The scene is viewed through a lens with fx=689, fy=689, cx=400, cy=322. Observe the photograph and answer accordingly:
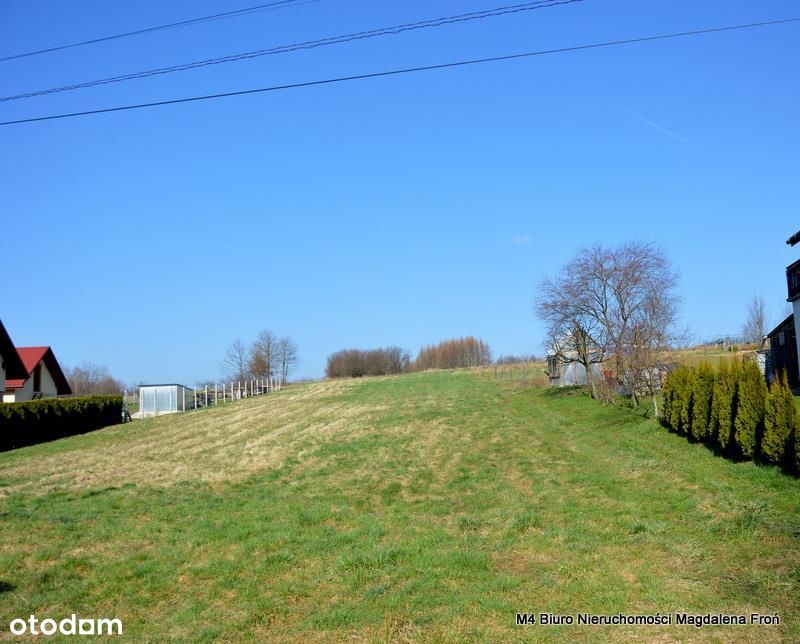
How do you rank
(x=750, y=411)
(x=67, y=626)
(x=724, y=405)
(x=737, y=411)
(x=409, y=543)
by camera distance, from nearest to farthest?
(x=67, y=626) → (x=409, y=543) → (x=750, y=411) → (x=737, y=411) → (x=724, y=405)

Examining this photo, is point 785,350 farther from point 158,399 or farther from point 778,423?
point 158,399

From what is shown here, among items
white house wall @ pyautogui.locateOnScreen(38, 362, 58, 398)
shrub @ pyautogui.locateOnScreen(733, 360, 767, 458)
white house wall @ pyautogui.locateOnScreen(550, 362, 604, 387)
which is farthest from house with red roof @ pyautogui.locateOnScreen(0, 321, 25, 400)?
shrub @ pyautogui.locateOnScreen(733, 360, 767, 458)

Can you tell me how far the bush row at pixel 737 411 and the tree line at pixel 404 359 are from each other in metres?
87.4

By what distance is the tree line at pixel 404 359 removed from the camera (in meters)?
109

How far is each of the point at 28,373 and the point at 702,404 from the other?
3315cm

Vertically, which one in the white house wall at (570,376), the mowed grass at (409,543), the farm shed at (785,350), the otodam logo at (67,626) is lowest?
the otodam logo at (67,626)

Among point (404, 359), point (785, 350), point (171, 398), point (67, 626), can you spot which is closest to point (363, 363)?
point (404, 359)

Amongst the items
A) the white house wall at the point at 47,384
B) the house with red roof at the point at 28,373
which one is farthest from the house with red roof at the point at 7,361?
the white house wall at the point at 47,384

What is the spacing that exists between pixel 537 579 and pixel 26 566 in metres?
6.08

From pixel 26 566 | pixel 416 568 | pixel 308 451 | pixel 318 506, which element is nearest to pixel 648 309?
pixel 308 451

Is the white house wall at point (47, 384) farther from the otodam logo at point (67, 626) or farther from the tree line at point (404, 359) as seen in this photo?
the tree line at point (404, 359)

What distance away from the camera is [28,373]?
35.6m

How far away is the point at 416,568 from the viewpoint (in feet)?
24.7

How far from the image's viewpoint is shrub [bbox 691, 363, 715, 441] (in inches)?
562
